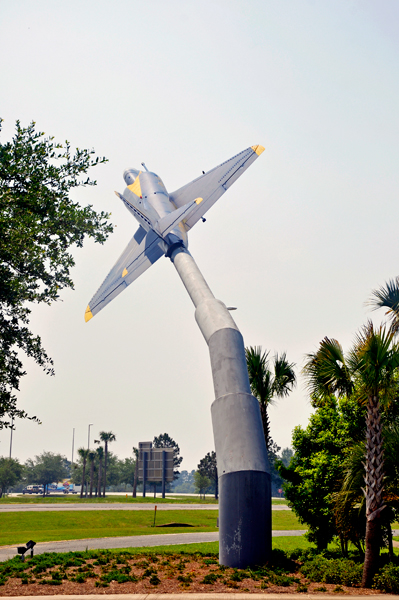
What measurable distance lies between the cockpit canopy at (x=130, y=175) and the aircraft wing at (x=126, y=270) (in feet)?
15.5

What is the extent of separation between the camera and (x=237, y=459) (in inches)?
614

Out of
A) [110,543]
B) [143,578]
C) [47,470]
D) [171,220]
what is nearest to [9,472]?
[47,470]

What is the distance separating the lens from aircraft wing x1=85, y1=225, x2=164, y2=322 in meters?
25.6

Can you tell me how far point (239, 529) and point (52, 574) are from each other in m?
5.55

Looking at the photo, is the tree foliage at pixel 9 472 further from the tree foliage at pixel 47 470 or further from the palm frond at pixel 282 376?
the palm frond at pixel 282 376

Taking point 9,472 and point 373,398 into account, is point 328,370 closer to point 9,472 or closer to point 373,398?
point 373,398

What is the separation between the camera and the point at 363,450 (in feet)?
52.1

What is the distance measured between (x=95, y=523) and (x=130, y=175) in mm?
28821

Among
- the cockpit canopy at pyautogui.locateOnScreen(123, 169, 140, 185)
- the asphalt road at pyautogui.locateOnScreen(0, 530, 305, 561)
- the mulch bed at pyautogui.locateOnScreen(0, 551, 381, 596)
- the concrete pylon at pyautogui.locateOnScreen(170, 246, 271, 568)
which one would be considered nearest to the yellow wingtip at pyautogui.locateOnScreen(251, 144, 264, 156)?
the cockpit canopy at pyautogui.locateOnScreen(123, 169, 140, 185)

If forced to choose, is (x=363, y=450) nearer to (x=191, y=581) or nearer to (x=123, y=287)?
(x=191, y=581)

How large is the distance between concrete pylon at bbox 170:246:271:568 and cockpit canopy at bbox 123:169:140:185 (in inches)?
606

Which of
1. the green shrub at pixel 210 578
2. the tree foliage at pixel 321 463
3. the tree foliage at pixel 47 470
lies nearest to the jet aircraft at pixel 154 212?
the tree foliage at pixel 321 463

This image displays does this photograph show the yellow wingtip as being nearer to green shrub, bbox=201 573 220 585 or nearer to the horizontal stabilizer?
the horizontal stabilizer

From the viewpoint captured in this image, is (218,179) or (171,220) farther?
(218,179)
